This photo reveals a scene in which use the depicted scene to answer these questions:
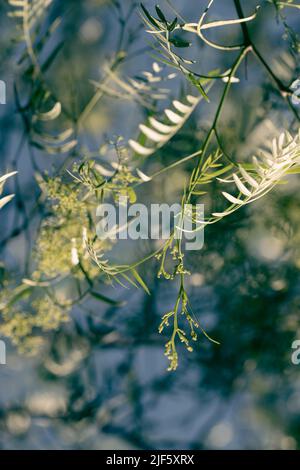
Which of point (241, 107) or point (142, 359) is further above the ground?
point (241, 107)

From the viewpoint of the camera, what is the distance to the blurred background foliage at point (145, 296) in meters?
0.66

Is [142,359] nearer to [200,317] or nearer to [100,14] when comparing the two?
[200,317]

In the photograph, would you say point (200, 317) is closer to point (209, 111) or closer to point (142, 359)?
point (142, 359)

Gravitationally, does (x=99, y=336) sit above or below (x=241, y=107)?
below

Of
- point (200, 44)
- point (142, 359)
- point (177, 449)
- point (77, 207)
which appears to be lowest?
point (177, 449)

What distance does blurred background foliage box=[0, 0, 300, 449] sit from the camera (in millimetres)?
662

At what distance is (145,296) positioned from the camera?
27.7 inches

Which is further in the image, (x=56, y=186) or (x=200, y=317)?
(x=200, y=317)

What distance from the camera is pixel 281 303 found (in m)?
0.68

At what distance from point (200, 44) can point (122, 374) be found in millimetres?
464

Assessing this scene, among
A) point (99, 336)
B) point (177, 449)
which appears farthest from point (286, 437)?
point (99, 336)

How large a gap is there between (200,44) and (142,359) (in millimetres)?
437

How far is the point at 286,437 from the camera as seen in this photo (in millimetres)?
690

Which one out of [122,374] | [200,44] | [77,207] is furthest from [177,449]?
[200,44]
